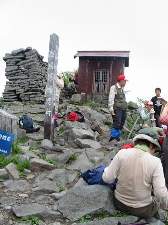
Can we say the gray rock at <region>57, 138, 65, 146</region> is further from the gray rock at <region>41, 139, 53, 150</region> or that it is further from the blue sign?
the blue sign

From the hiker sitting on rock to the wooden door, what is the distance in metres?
18.3

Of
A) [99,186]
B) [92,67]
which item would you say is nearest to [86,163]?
[99,186]

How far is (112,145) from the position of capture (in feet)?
41.5

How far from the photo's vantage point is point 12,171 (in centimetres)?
945

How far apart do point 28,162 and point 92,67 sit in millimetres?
16280

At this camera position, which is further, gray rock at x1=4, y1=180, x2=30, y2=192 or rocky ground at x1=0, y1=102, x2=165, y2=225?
gray rock at x1=4, y1=180, x2=30, y2=192

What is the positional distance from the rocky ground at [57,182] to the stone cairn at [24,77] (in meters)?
7.12

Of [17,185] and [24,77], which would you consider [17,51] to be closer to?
[24,77]

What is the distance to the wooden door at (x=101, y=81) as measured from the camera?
82.9 feet

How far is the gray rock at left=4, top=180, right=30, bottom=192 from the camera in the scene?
8802mm

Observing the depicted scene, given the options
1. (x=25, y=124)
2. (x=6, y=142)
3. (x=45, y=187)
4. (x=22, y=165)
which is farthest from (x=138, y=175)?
(x=25, y=124)

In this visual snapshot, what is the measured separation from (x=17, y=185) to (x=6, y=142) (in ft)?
5.81

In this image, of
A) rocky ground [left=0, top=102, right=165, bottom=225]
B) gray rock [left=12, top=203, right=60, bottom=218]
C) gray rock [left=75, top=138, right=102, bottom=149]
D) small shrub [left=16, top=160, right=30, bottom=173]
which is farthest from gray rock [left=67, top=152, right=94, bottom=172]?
gray rock [left=12, top=203, right=60, bottom=218]

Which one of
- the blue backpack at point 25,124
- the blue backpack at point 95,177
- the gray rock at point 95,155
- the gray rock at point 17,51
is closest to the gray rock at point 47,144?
the gray rock at point 95,155
